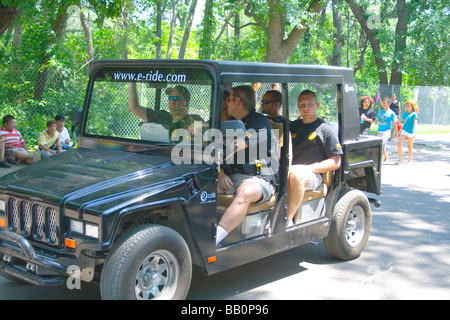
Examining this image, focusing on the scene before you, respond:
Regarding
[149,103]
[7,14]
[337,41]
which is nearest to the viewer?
[149,103]

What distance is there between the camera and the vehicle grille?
12.8 feet

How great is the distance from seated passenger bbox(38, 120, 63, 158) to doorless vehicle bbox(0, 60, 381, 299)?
16.6 ft

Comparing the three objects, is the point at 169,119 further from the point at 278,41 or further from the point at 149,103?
the point at 278,41

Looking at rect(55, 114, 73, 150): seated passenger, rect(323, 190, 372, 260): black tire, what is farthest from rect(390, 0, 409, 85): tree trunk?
rect(323, 190, 372, 260): black tire

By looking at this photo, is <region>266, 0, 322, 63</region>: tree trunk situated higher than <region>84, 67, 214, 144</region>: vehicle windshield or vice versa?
<region>266, 0, 322, 63</region>: tree trunk

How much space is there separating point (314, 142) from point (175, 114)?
1.59 meters

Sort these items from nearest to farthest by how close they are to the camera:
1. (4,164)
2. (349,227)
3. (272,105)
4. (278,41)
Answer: (272,105) → (349,227) → (4,164) → (278,41)

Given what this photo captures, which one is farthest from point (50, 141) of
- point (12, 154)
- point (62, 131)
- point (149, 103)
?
point (149, 103)

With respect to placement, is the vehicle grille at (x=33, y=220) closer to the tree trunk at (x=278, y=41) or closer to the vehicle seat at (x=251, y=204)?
the vehicle seat at (x=251, y=204)

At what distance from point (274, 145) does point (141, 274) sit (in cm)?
175

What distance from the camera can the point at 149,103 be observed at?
4910 mm

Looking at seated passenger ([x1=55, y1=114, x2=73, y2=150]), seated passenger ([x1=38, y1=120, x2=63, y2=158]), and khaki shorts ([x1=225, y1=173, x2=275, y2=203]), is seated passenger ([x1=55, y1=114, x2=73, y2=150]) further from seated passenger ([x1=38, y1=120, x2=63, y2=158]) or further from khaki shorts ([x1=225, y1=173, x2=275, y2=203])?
khaki shorts ([x1=225, y1=173, x2=275, y2=203])

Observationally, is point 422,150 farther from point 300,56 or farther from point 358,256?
point 358,256

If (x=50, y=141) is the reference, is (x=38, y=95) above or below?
above
